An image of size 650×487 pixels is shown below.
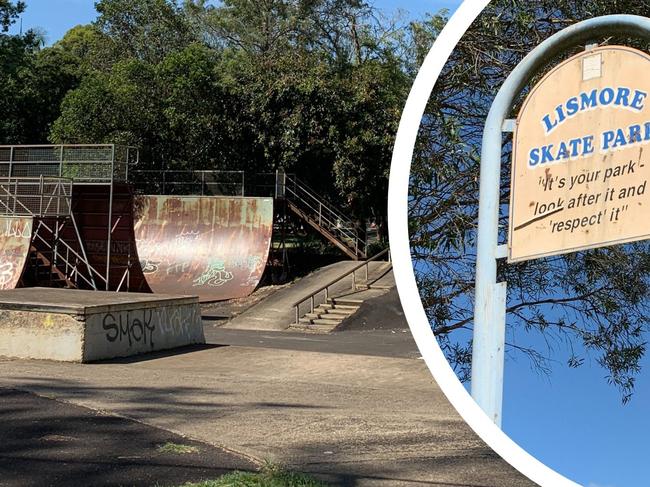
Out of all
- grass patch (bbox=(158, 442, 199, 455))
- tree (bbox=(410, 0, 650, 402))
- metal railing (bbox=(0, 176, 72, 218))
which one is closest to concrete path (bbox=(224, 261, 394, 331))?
metal railing (bbox=(0, 176, 72, 218))

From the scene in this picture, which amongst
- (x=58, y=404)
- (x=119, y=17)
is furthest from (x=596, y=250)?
(x=119, y=17)

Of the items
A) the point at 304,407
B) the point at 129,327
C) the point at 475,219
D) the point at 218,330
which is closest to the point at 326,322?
the point at 218,330

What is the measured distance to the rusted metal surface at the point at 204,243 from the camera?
26906 millimetres

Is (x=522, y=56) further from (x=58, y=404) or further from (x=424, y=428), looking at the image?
(x=58, y=404)

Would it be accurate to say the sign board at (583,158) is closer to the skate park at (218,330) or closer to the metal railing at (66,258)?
the skate park at (218,330)

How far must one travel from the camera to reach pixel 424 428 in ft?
→ 26.1

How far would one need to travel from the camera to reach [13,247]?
80.2 feet

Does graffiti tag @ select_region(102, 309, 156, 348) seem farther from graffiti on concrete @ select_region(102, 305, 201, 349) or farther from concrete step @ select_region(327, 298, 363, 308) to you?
concrete step @ select_region(327, 298, 363, 308)

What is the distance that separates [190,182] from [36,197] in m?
6.52

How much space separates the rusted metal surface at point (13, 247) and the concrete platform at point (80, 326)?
9995mm

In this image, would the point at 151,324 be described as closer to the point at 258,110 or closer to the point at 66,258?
the point at 66,258

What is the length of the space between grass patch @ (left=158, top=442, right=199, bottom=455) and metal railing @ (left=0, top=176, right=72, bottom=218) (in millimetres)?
19314

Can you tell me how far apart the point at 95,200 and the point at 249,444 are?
23371mm

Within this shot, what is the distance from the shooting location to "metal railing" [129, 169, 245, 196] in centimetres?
2991
